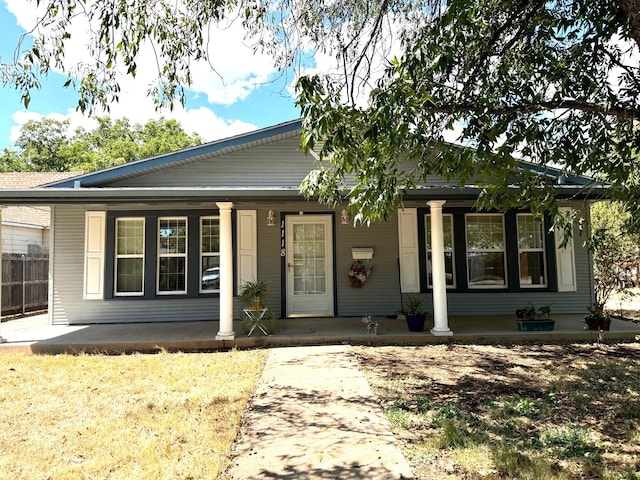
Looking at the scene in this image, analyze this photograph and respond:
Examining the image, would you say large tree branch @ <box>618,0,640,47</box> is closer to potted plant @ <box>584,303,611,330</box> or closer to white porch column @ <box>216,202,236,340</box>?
potted plant @ <box>584,303,611,330</box>

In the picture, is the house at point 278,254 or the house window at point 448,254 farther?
the house window at point 448,254

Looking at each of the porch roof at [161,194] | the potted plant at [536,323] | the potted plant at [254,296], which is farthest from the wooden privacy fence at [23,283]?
the potted plant at [536,323]

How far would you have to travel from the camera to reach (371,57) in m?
5.69

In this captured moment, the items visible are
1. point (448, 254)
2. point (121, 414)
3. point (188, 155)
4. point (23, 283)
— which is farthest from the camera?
point (23, 283)

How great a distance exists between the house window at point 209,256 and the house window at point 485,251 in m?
5.09

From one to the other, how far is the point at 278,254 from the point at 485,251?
13.9 feet

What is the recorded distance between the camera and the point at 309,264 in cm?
846

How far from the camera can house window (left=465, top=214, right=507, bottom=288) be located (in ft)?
27.9

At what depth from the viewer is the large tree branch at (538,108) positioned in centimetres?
415

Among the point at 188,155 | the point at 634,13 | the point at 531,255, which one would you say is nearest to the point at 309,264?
the point at 188,155

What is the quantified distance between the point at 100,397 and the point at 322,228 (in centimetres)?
514

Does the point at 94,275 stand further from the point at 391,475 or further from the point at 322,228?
the point at 391,475

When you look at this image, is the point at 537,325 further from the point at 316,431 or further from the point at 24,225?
the point at 24,225

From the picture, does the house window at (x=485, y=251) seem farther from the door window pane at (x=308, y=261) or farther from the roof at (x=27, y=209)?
the roof at (x=27, y=209)
